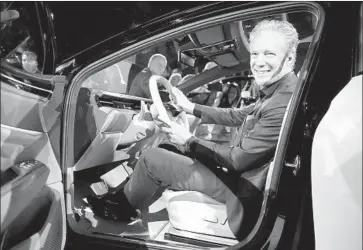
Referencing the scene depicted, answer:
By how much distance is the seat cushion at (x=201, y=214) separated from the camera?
1615 mm

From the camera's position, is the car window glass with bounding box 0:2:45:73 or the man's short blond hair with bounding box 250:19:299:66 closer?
the car window glass with bounding box 0:2:45:73

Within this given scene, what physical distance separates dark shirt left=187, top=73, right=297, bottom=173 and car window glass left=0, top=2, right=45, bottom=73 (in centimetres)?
77

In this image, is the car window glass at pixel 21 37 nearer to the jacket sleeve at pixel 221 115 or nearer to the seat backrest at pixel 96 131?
the seat backrest at pixel 96 131

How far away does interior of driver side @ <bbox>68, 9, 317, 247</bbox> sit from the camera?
1619 millimetres

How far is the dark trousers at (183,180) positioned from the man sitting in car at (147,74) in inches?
17.8

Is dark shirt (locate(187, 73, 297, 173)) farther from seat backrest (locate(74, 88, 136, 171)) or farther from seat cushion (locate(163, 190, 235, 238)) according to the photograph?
seat backrest (locate(74, 88, 136, 171))

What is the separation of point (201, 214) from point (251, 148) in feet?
1.33

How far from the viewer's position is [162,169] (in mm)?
1783

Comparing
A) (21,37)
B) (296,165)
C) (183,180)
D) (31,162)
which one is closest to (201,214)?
(183,180)

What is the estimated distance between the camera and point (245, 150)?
1.52 metres

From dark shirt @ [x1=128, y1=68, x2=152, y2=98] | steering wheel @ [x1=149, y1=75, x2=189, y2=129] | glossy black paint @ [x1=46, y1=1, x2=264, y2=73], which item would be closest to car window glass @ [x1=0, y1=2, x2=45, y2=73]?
glossy black paint @ [x1=46, y1=1, x2=264, y2=73]

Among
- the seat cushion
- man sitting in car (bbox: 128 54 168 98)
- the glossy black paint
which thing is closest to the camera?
the glossy black paint

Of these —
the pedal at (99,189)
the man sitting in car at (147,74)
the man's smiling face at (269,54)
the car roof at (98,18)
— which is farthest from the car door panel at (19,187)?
the man's smiling face at (269,54)

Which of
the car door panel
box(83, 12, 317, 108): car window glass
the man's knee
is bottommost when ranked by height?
the car door panel
